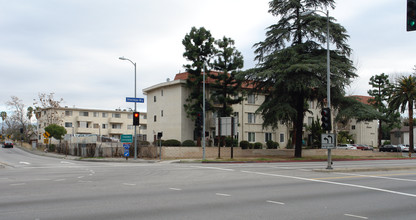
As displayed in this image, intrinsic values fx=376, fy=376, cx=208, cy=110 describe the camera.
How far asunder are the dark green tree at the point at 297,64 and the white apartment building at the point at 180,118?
609 cm

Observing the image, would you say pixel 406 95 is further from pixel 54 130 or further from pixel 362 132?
pixel 54 130

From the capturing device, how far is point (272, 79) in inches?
1560

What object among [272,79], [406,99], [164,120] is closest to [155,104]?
[164,120]

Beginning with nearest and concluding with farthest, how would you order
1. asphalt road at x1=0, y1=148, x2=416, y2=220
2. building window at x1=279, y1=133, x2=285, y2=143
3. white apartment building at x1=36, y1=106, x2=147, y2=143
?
asphalt road at x1=0, y1=148, x2=416, y2=220
building window at x1=279, y1=133, x2=285, y2=143
white apartment building at x1=36, y1=106, x2=147, y2=143

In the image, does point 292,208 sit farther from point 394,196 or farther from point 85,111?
point 85,111

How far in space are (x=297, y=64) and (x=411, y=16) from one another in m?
25.3

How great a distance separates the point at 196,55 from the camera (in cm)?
4450

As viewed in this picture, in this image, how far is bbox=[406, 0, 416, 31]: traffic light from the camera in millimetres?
10695

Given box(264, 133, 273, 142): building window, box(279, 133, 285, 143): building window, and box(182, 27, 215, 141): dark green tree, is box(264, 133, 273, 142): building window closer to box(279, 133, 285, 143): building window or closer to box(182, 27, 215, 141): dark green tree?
box(279, 133, 285, 143): building window

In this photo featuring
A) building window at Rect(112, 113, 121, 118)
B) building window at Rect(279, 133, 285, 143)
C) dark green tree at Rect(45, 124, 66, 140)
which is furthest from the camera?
building window at Rect(112, 113, 121, 118)

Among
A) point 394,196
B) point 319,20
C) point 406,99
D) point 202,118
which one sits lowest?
point 394,196

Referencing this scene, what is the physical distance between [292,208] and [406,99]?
169ft

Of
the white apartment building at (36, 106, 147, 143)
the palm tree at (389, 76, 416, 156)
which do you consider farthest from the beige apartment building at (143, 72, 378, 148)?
the white apartment building at (36, 106, 147, 143)

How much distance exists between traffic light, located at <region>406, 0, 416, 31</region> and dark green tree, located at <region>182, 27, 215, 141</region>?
34060 mm
